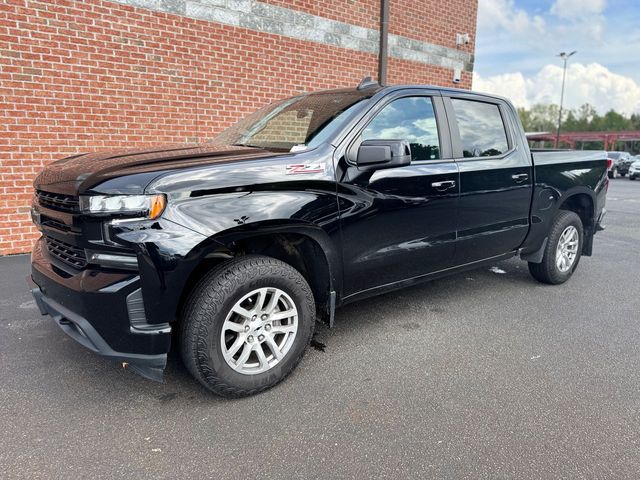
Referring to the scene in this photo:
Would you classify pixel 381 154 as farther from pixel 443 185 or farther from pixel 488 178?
pixel 488 178

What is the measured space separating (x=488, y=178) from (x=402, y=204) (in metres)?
1.06

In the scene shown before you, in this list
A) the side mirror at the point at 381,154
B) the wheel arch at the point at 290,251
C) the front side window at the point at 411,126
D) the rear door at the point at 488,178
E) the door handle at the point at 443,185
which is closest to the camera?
the wheel arch at the point at 290,251

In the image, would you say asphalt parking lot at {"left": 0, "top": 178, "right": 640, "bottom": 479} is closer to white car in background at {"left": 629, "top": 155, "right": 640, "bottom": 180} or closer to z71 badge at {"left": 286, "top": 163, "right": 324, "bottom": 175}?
z71 badge at {"left": 286, "top": 163, "right": 324, "bottom": 175}

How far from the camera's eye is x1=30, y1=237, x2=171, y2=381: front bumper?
2336 millimetres

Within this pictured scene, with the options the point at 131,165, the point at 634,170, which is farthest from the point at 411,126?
the point at 634,170

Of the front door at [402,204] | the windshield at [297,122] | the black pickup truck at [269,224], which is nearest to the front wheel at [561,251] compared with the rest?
the black pickup truck at [269,224]

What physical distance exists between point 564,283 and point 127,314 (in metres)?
4.54

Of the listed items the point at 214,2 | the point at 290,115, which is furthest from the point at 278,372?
the point at 214,2

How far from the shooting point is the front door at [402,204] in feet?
10.1

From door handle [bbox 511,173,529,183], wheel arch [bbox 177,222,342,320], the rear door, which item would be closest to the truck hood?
wheel arch [bbox 177,222,342,320]

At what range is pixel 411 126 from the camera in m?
3.49

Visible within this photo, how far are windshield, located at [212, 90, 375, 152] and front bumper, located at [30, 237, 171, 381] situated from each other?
4.41 feet

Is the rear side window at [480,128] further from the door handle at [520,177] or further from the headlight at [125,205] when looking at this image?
the headlight at [125,205]

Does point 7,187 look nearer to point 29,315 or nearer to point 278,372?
point 29,315
